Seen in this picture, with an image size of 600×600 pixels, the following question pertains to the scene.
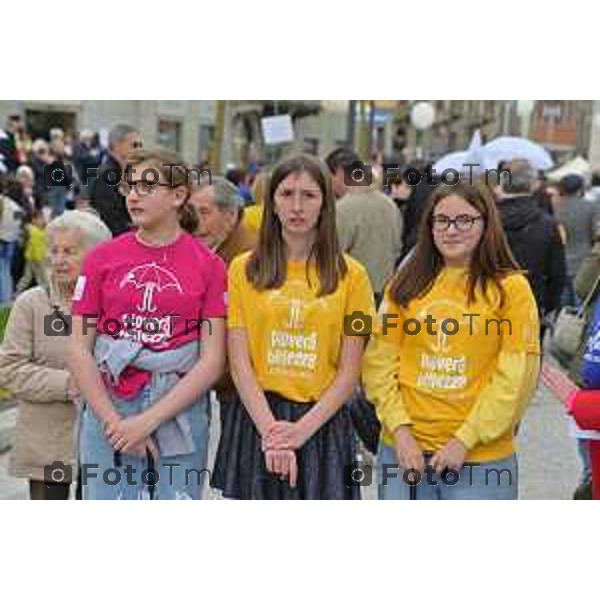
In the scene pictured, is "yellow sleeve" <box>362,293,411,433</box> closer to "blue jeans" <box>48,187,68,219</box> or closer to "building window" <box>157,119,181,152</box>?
"blue jeans" <box>48,187,68,219</box>

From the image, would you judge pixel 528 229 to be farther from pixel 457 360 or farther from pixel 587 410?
pixel 587 410

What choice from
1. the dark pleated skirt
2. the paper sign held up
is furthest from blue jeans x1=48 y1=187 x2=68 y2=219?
the dark pleated skirt

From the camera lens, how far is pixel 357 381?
3688mm

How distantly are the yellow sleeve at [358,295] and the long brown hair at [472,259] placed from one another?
10 cm

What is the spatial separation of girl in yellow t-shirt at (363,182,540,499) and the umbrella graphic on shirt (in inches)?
27.1

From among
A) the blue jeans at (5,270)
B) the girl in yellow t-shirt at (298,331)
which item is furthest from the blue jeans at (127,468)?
the blue jeans at (5,270)

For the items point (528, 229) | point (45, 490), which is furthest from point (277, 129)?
point (45, 490)

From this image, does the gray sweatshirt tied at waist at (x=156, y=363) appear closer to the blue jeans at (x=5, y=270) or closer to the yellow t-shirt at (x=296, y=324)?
the yellow t-shirt at (x=296, y=324)

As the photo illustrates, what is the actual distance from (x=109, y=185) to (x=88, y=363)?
300cm

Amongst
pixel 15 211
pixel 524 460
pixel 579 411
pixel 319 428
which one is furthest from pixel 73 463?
pixel 15 211

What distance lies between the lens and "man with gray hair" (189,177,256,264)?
4.61 m

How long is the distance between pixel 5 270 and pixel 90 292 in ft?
25.9

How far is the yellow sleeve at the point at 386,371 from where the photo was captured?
12.0 ft

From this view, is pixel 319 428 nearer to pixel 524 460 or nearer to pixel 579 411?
pixel 579 411
